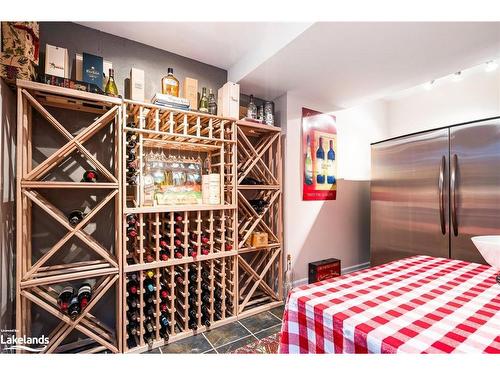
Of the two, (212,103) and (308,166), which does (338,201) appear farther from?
(212,103)

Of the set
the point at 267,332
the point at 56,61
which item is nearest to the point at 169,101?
the point at 56,61

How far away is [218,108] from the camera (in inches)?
88.0

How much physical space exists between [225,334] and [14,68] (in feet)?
7.02

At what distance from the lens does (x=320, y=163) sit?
2.80 m

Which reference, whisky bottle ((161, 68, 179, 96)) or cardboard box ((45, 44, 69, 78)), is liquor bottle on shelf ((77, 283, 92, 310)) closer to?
cardboard box ((45, 44, 69, 78))

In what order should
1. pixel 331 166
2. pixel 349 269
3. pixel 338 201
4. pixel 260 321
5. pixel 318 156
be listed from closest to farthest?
pixel 260 321 < pixel 318 156 < pixel 331 166 < pixel 338 201 < pixel 349 269

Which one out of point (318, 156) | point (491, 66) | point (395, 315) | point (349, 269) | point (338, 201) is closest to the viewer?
point (395, 315)

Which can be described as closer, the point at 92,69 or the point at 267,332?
the point at 92,69

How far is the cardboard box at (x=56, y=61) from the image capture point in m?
1.50

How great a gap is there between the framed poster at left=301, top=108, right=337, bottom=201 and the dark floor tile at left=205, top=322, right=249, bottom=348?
142cm

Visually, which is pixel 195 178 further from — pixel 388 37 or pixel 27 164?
pixel 388 37
